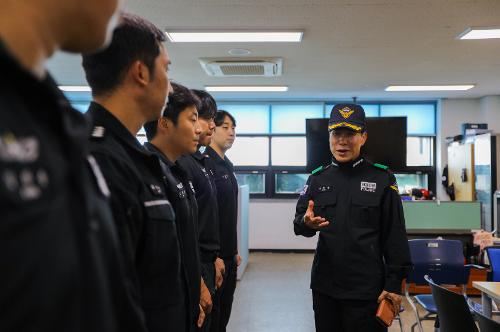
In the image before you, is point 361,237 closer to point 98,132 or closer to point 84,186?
point 98,132

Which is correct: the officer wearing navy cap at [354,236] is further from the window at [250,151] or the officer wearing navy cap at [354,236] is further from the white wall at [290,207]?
the window at [250,151]

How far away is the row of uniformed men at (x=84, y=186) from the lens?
0.42m

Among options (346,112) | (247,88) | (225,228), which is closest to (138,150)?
(346,112)

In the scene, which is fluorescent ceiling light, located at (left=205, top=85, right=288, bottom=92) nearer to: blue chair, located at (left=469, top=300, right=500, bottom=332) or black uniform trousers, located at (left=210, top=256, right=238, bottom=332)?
black uniform trousers, located at (left=210, top=256, right=238, bottom=332)

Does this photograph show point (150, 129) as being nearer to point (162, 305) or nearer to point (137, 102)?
point (137, 102)

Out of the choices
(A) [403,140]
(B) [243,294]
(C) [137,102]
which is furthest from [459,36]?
(C) [137,102]

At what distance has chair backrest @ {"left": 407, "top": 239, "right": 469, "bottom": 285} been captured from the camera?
11.0 ft

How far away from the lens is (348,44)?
4.55 meters

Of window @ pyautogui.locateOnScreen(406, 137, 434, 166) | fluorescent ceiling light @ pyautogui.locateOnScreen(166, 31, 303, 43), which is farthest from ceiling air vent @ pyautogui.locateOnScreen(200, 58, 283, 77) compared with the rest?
window @ pyautogui.locateOnScreen(406, 137, 434, 166)

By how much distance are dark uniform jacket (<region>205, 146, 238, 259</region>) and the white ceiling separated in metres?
1.27

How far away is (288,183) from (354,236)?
19.4ft

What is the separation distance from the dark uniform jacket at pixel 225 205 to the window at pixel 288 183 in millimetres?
4988

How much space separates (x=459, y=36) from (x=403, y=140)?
1.29 metres

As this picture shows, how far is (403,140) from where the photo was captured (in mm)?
4949
